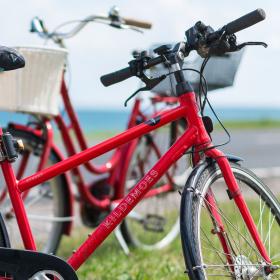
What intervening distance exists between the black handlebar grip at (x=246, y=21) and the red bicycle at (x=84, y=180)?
1522 mm

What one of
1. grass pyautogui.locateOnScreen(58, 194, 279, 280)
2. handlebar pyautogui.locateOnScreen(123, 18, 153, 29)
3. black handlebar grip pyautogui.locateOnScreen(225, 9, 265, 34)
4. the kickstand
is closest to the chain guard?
grass pyautogui.locateOnScreen(58, 194, 279, 280)

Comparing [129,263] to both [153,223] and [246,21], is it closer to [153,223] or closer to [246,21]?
A: [153,223]

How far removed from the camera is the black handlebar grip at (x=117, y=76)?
3.43m

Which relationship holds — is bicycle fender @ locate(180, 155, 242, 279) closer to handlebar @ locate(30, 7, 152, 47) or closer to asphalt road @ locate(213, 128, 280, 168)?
handlebar @ locate(30, 7, 152, 47)

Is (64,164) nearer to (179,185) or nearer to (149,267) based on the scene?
(149,267)

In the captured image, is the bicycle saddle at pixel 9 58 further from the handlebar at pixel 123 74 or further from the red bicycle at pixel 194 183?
the handlebar at pixel 123 74

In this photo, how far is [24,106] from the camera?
4.56 metres

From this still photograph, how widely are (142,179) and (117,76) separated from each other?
0.43 metres

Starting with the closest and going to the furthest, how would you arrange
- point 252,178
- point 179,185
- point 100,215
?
point 252,178 < point 100,215 < point 179,185

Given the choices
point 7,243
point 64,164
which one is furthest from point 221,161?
point 7,243

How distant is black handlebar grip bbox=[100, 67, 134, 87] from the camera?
3.43 metres

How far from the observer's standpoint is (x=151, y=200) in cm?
594

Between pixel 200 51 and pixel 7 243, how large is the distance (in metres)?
1.06

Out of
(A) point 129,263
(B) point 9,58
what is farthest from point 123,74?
(A) point 129,263
